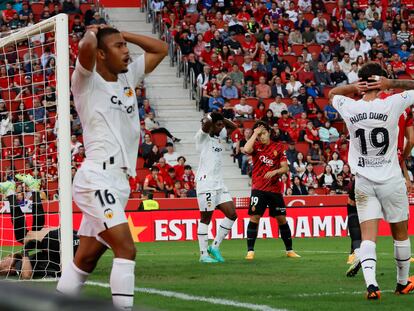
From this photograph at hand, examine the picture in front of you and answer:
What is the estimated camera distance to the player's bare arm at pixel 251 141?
14625 millimetres

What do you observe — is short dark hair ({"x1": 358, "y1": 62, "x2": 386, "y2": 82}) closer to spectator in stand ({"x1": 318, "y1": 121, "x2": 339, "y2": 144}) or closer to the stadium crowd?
the stadium crowd

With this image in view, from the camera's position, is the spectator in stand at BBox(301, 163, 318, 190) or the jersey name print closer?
the jersey name print

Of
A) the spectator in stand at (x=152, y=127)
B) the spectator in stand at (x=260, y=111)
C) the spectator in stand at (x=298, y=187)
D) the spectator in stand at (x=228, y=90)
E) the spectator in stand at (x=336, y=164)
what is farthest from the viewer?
the spectator in stand at (x=228, y=90)

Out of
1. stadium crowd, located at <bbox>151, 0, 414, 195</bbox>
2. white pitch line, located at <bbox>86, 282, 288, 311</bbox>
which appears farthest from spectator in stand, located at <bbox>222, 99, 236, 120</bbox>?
white pitch line, located at <bbox>86, 282, 288, 311</bbox>

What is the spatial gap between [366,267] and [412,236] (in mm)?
14553

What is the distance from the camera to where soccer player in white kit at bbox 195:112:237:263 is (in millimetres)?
13969

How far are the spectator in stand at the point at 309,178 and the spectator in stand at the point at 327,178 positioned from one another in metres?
0.18

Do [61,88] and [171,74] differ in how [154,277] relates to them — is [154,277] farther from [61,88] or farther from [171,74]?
[171,74]

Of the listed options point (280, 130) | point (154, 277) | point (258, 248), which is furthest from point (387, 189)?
point (280, 130)

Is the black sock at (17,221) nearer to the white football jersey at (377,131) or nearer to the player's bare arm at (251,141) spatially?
the player's bare arm at (251,141)

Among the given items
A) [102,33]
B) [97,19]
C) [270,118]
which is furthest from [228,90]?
[102,33]

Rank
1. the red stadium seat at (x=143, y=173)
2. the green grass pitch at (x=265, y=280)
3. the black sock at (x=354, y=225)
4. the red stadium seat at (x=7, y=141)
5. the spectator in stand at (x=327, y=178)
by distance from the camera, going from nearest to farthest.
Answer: the green grass pitch at (x=265, y=280) → the black sock at (x=354, y=225) → the red stadium seat at (x=7, y=141) → the red stadium seat at (x=143, y=173) → the spectator in stand at (x=327, y=178)

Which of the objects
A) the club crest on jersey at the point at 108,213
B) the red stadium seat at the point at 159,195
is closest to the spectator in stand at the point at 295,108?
the red stadium seat at the point at 159,195

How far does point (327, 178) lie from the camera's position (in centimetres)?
2611
